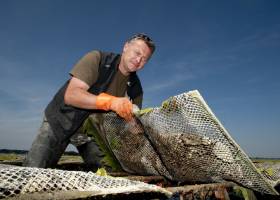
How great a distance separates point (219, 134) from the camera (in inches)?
115

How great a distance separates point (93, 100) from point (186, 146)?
1477 millimetres

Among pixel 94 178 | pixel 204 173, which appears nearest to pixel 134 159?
pixel 204 173

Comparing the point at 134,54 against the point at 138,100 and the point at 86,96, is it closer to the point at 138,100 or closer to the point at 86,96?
the point at 138,100

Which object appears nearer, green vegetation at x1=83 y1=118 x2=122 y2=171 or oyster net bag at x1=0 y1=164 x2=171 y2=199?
oyster net bag at x1=0 y1=164 x2=171 y2=199

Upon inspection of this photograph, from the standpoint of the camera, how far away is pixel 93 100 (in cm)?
409

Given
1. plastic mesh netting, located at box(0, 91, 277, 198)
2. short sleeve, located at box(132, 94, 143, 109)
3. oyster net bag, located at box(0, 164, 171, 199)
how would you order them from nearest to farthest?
oyster net bag, located at box(0, 164, 171, 199)
plastic mesh netting, located at box(0, 91, 277, 198)
short sleeve, located at box(132, 94, 143, 109)

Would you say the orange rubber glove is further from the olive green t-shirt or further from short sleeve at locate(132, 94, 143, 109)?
short sleeve at locate(132, 94, 143, 109)

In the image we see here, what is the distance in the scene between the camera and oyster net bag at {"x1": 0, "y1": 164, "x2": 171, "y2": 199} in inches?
66.5

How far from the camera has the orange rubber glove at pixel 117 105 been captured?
3.80 metres

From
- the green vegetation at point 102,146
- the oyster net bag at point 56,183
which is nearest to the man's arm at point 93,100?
the green vegetation at point 102,146

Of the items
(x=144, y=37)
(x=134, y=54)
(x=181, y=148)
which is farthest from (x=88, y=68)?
(x=181, y=148)

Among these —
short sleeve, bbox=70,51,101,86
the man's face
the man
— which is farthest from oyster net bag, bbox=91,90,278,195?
the man's face

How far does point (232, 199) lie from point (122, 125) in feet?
6.61

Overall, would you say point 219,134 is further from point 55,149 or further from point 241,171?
point 55,149
